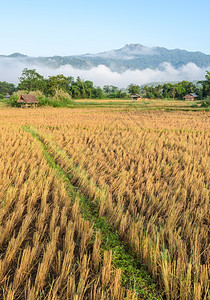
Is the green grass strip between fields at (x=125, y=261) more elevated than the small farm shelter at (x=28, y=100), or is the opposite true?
the small farm shelter at (x=28, y=100)

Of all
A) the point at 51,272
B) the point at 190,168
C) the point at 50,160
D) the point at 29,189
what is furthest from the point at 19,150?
the point at 51,272

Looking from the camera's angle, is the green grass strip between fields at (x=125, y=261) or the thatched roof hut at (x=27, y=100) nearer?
the green grass strip between fields at (x=125, y=261)

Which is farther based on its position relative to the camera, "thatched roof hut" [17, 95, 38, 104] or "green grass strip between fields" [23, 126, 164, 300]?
"thatched roof hut" [17, 95, 38, 104]

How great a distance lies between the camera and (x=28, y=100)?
89.8 feet

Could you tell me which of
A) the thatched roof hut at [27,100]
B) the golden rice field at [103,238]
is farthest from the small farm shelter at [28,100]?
the golden rice field at [103,238]

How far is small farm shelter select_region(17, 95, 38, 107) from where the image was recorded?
27.5 metres

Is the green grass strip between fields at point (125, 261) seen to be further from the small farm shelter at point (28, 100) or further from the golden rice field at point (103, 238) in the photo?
the small farm shelter at point (28, 100)

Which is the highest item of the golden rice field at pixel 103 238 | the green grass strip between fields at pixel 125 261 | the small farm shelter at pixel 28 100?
the small farm shelter at pixel 28 100

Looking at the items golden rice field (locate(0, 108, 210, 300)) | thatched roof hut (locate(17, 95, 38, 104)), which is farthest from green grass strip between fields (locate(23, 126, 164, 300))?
thatched roof hut (locate(17, 95, 38, 104))

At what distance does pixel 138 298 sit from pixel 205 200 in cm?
205

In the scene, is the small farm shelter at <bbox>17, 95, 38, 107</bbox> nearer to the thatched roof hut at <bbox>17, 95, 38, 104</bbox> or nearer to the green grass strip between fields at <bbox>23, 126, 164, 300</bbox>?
the thatched roof hut at <bbox>17, 95, 38, 104</bbox>

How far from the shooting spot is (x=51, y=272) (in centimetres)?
184

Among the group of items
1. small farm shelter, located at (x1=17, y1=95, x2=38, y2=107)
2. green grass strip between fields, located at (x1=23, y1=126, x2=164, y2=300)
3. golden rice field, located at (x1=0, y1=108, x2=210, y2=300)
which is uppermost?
small farm shelter, located at (x1=17, y1=95, x2=38, y2=107)

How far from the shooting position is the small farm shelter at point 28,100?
27.5 m
